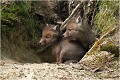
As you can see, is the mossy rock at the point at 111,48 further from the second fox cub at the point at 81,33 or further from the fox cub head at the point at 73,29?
the fox cub head at the point at 73,29

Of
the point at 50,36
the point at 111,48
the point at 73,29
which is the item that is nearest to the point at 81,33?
the point at 73,29

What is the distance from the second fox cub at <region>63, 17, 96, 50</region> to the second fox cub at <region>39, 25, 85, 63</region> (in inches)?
5.3

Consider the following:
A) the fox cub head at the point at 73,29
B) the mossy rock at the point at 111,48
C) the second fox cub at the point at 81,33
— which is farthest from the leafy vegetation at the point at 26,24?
the mossy rock at the point at 111,48

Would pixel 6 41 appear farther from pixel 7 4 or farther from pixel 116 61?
pixel 116 61

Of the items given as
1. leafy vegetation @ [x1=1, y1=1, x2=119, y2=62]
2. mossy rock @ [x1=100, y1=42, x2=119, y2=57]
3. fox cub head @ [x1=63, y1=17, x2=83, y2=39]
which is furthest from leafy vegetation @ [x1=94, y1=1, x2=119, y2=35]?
mossy rock @ [x1=100, y1=42, x2=119, y2=57]

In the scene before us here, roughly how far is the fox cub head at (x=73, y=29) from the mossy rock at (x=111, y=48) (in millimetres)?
1369

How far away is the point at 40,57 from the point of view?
8336 millimetres

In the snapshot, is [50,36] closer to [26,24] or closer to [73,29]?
[73,29]

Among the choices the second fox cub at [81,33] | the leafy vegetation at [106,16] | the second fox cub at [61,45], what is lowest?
the second fox cub at [61,45]

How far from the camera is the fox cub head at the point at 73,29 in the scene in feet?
23.5

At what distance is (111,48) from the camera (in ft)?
19.0

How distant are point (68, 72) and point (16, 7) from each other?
143 inches

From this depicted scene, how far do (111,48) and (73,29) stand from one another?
1629 millimetres

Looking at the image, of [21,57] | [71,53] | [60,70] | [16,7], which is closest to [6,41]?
[21,57]
